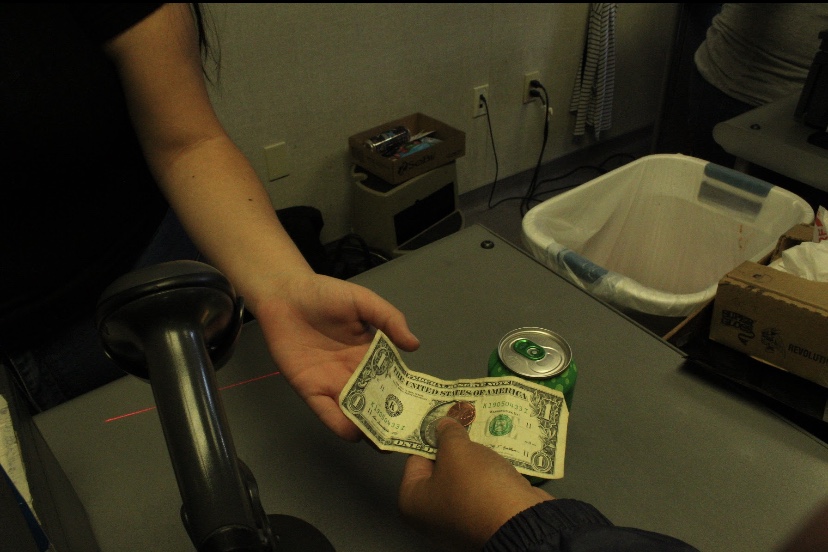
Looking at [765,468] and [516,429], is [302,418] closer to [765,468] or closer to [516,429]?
[516,429]

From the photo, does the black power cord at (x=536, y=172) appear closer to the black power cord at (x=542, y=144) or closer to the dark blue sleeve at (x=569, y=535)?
the black power cord at (x=542, y=144)

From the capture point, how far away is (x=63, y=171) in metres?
0.72

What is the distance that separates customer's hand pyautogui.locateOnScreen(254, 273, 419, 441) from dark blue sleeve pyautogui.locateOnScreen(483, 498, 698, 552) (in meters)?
0.25

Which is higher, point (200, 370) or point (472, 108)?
point (200, 370)

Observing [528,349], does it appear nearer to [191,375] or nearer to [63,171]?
[191,375]

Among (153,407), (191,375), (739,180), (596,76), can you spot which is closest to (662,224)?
(739,180)

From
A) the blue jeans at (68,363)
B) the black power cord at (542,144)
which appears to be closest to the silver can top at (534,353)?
the blue jeans at (68,363)

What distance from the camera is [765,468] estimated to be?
65 cm

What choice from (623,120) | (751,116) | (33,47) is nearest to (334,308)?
(33,47)

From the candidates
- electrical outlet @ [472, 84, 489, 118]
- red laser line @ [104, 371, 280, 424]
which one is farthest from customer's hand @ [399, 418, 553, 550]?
electrical outlet @ [472, 84, 489, 118]

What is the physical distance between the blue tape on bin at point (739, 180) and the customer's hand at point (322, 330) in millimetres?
840

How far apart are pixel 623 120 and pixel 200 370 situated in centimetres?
302

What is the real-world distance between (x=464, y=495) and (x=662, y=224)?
1037 mm

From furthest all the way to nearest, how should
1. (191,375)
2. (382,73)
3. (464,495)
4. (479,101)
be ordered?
(479,101) → (382,73) → (464,495) → (191,375)
